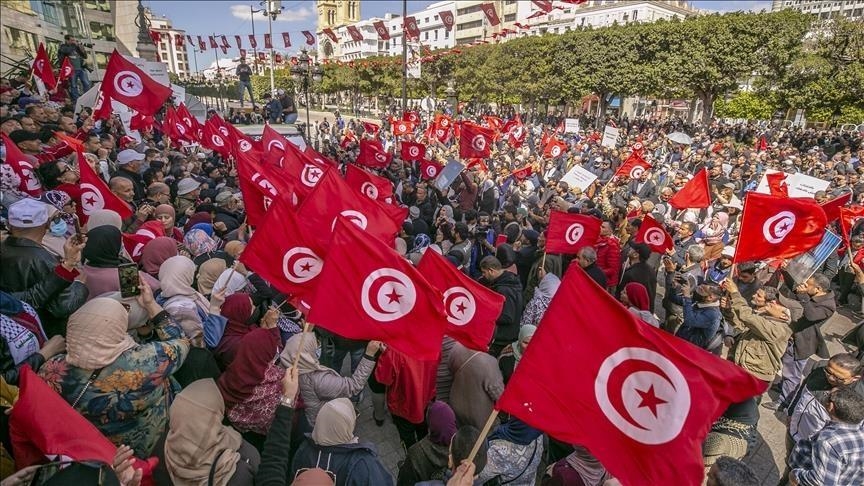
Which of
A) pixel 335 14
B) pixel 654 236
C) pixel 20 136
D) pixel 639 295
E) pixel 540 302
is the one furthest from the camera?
pixel 335 14

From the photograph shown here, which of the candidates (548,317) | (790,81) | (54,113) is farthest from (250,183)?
(790,81)

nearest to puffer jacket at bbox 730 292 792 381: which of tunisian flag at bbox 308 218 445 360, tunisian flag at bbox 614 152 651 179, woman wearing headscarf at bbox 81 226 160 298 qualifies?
tunisian flag at bbox 308 218 445 360

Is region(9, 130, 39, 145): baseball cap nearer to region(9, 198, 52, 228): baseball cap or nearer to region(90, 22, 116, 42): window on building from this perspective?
region(9, 198, 52, 228): baseball cap

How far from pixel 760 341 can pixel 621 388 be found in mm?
3099

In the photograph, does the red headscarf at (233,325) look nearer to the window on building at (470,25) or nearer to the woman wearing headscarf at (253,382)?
the woman wearing headscarf at (253,382)

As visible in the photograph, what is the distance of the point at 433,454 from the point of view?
113 inches

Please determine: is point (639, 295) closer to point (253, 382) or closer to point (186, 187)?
point (253, 382)

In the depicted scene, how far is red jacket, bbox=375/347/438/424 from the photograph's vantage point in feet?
13.1

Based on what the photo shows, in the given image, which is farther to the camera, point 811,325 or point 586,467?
point 811,325

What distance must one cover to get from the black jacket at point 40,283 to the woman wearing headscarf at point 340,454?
2.09 metres

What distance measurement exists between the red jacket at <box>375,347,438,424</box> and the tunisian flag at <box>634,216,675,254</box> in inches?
163

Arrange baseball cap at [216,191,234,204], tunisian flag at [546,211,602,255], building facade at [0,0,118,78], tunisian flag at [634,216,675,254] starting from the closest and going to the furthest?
building facade at [0,0,118,78] → tunisian flag at [546,211,602,255] → tunisian flag at [634,216,675,254] → baseball cap at [216,191,234,204]

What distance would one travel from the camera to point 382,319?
10.6 ft

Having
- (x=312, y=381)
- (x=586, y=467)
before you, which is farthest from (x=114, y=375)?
(x=586, y=467)
